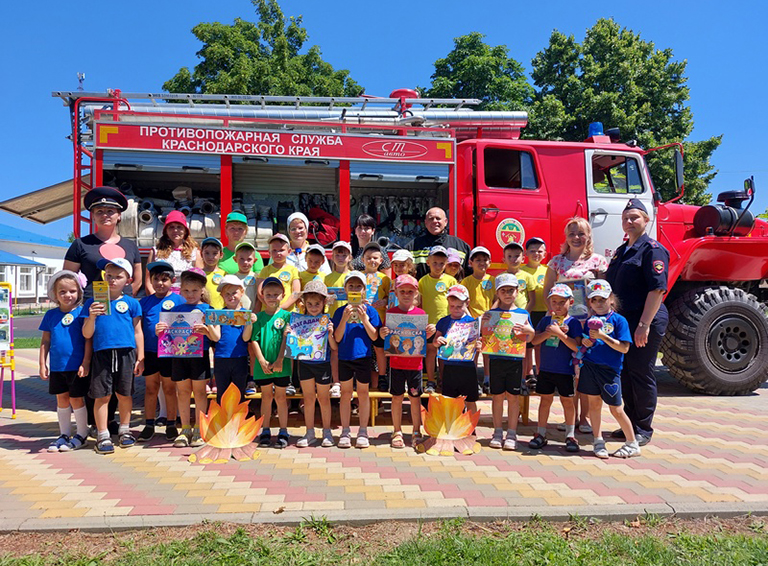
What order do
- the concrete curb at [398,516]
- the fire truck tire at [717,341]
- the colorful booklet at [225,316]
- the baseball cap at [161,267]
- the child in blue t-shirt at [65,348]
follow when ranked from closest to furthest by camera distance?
the concrete curb at [398,516], the colorful booklet at [225,316], the child in blue t-shirt at [65,348], the baseball cap at [161,267], the fire truck tire at [717,341]

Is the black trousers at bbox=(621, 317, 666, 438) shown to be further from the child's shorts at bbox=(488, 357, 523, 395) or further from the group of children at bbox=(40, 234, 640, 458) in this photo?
the child's shorts at bbox=(488, 357, 523, 395)

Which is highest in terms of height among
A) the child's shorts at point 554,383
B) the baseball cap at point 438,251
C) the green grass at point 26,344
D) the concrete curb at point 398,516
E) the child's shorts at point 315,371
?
the baseball cap at point 438,251

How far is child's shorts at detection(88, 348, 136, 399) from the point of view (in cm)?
426

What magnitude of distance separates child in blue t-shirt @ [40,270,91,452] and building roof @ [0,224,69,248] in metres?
43.1

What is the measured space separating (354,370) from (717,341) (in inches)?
192

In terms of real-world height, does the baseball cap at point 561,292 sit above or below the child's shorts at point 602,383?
above

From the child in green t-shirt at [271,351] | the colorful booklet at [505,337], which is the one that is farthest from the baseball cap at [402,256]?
the child in green t-shirt at [271,351]

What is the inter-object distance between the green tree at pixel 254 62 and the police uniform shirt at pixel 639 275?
619 inches

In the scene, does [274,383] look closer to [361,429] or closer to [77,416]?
[361,429]

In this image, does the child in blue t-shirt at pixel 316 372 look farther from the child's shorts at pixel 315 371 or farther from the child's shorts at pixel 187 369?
the child's shorts at pixel 187 369

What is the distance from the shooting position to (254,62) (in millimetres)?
18391

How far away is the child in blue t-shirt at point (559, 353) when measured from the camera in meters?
4.21

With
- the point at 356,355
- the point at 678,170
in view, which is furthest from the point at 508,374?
the point at 678,170

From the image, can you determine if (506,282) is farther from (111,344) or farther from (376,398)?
(111,344)
